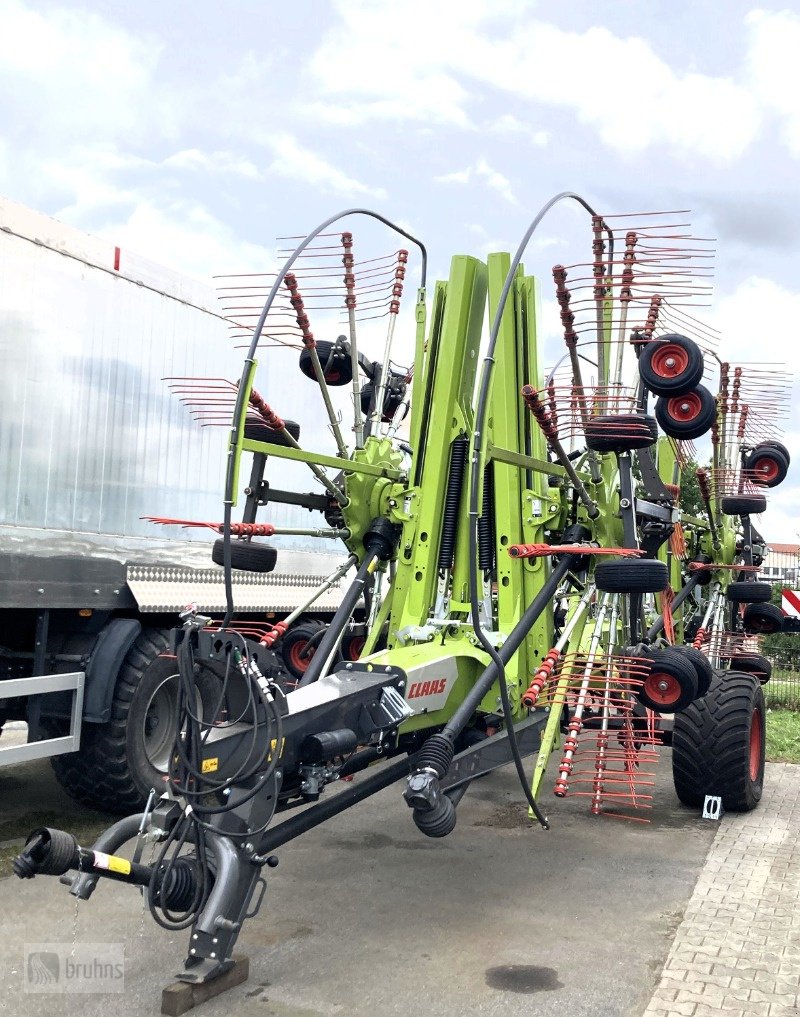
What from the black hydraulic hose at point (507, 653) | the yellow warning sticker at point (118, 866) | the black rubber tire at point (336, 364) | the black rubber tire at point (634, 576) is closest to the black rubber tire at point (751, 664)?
the black hydraulic hose at point (507, 653)

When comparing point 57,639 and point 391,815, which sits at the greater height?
point 57,639

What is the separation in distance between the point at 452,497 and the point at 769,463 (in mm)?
5666

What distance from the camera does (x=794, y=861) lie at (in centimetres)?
671

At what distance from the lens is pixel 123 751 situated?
693 centimetres

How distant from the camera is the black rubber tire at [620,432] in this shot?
561cm

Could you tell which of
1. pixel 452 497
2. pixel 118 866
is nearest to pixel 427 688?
pixel 452 497

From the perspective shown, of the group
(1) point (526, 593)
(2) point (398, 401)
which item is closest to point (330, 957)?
(1) point (526, 593)

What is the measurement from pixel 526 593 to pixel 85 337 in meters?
3.25

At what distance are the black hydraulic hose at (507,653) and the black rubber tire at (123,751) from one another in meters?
2.28

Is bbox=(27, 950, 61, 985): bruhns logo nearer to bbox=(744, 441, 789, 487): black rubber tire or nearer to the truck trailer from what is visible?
the truck trailer

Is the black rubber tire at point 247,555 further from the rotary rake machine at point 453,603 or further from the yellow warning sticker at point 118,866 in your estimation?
the yellow warning sticker at point 118,866

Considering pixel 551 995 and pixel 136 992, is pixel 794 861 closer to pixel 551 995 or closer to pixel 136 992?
pixel 551 995

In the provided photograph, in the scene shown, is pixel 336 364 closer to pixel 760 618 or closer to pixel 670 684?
pixel 670 684

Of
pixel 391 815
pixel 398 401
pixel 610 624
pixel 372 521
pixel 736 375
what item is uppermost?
pixel 736 375
